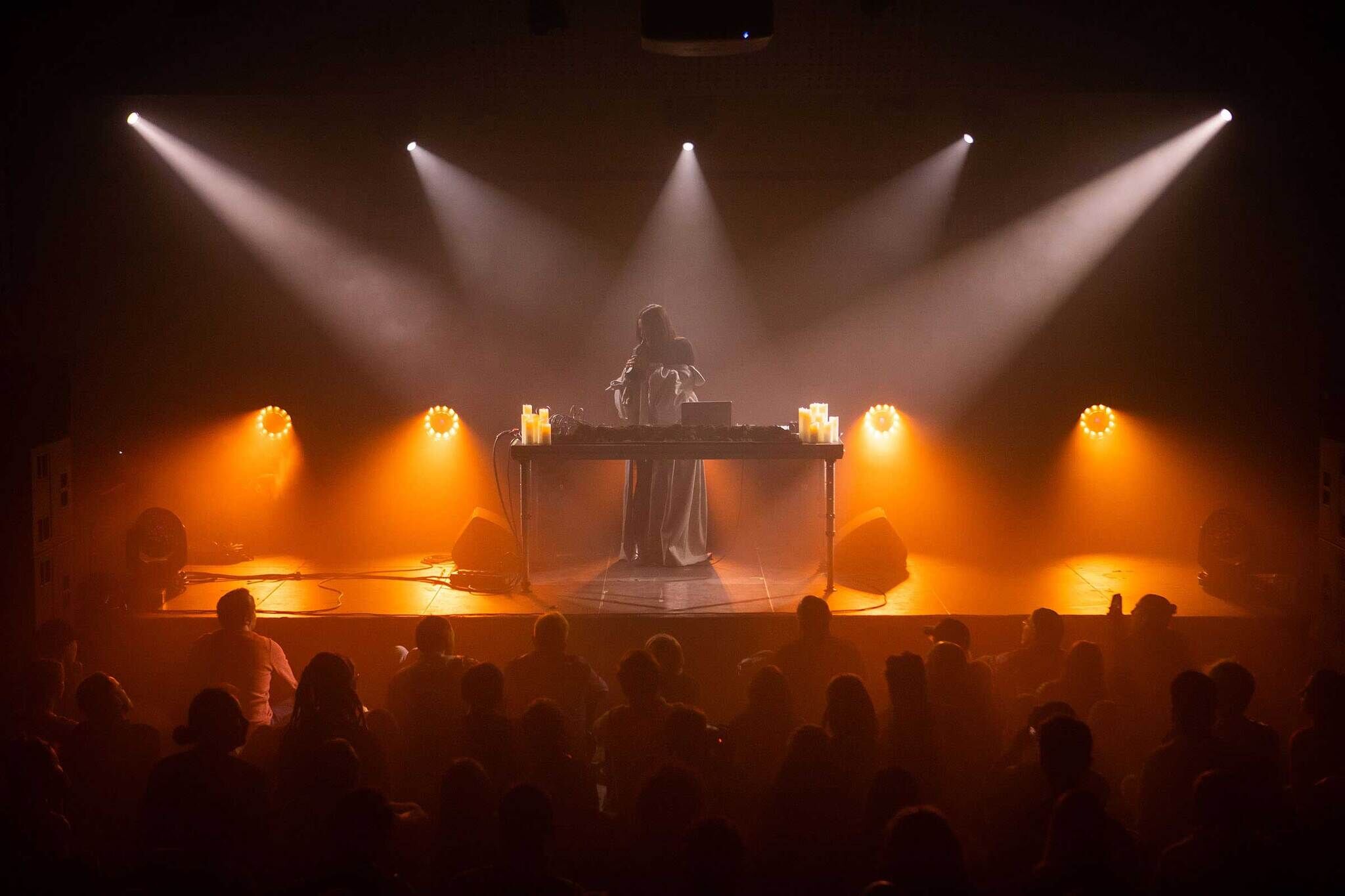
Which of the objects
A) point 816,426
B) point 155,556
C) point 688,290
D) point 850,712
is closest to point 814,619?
point 850,712

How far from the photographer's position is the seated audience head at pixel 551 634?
18.8 ft

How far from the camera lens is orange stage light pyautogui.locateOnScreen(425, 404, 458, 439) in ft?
36.6

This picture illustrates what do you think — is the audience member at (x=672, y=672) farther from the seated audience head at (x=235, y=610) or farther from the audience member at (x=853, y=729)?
the seated audience head at (x=235, y=610)

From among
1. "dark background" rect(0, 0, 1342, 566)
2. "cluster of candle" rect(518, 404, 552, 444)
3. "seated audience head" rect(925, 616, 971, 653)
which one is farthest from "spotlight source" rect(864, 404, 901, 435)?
"seated audience head" rect(925, 616, 971, 653)

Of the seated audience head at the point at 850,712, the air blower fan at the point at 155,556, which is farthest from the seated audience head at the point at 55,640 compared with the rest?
the seated audience head at the point at 850,712

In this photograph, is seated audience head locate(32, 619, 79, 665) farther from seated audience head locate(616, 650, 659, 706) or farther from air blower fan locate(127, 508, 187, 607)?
seated audience head locate(616, 650, 659, 706)

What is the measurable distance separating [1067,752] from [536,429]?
5.08 meters

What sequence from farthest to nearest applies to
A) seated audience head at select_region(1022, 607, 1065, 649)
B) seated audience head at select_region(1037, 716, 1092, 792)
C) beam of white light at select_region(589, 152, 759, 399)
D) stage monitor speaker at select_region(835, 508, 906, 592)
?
1. beam of white light at select_region(589, 152, 759, 399)
2. stage monitor speaker at select_region(835, 508, 906, 592)
3. seated audience head at select_region(1022, 607, 1065, 649)
4. seated audience head at select_region(1037, 716, 1092, 792)

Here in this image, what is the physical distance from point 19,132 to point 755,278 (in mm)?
6089

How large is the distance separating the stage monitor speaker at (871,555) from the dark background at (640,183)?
2.25 m

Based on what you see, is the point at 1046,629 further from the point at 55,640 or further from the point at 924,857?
the point at 55,640

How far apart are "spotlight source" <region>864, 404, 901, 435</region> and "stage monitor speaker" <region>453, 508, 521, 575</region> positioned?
3583 mm

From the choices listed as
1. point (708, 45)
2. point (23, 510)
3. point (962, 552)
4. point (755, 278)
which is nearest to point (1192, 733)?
point (708, 45)

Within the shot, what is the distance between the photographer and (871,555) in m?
9.09
